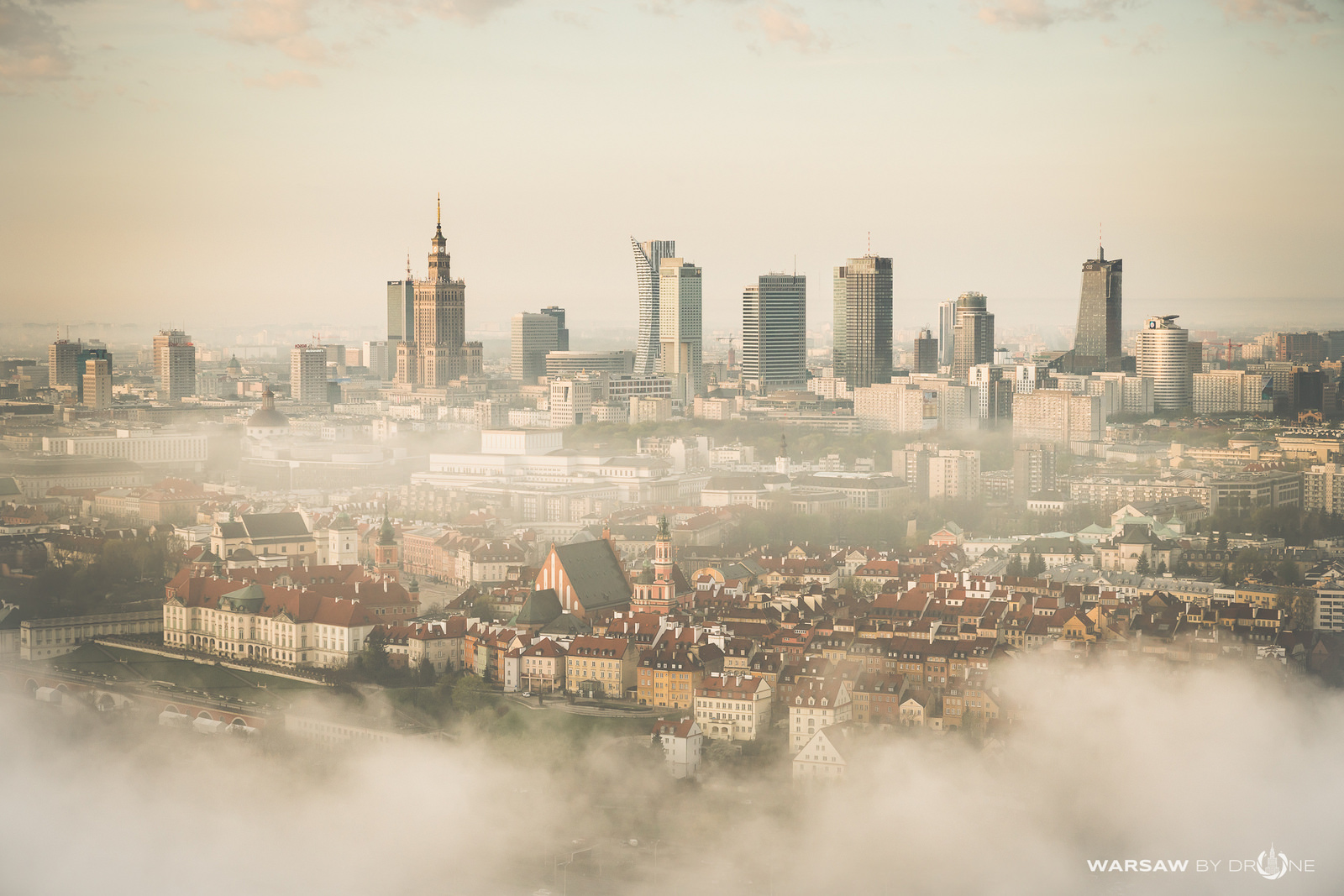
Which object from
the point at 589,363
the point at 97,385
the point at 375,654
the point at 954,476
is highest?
the point at 589,363

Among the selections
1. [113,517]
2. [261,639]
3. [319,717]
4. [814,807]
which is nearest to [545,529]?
[113,517]

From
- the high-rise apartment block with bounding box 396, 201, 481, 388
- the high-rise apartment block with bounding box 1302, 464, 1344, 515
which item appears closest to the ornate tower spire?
the high-rise apartment block with bounding box 396, 201, 481, 388

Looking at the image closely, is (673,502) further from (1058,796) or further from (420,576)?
(1058,796)

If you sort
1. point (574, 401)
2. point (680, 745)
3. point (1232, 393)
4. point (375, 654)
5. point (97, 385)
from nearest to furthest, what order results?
point (680, 745)
point (375, 654)
point (97, 385)
point (1232, 393)
point (574, 401)

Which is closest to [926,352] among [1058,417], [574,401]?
[574,401]

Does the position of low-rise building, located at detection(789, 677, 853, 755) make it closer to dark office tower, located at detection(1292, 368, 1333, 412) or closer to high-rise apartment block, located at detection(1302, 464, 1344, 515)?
high-rise apartment block, located at detection(1302, 464, 1344, 515)

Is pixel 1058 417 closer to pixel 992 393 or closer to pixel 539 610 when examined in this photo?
pixel 992 393

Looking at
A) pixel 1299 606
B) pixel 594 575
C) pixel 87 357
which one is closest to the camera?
pixel 1299 606
